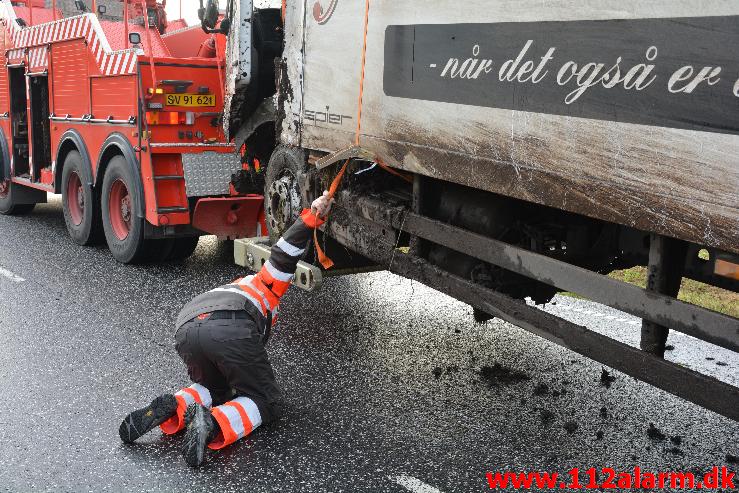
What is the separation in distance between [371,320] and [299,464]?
2.41m

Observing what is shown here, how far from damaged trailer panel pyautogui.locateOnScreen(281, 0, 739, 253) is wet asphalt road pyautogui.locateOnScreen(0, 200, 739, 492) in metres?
1.34

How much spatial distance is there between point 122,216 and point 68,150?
1.39 metres

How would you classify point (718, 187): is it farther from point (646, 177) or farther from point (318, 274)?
point (318, 274)

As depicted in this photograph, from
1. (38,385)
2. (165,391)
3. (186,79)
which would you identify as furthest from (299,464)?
(186,79)

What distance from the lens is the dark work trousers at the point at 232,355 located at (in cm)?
387

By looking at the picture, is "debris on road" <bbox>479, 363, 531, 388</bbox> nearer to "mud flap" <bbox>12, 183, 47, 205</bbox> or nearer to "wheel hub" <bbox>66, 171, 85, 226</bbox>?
"wheel hub" <bbox>66, 171, 85, 226</bbox>

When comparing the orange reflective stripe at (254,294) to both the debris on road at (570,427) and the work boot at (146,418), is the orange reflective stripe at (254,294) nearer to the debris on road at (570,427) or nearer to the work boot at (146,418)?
the work boot at (146,418)

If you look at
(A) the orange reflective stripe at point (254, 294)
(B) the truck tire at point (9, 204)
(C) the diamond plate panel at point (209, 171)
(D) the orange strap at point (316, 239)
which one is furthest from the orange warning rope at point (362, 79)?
(B) the truck tire at point (9, 204)

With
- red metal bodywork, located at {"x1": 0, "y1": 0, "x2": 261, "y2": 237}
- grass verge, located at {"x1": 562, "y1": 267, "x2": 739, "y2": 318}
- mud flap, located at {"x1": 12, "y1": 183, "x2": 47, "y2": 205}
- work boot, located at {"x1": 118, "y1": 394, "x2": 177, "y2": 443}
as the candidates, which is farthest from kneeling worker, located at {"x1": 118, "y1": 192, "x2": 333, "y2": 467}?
mud flap, located at {"x1": 12, "y1": 183, "x2": 47, "y2": 205}

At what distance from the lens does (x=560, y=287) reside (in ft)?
10.6

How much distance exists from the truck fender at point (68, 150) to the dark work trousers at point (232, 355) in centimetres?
460

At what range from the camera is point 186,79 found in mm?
7109

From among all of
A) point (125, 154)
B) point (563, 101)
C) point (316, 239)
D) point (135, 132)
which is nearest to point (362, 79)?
point (316, 239)

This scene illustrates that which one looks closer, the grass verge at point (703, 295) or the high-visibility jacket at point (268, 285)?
the high-visibility jacket at point (268, 285)
